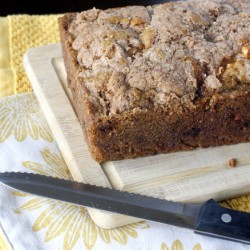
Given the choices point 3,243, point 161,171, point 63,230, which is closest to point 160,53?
point 161,171

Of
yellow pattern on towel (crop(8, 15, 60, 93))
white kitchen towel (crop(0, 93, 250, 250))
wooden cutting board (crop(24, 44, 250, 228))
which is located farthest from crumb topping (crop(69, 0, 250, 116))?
yellow pattern on towel (crop(8, 15, 60, 93))

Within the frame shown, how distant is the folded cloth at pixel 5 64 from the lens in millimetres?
2459

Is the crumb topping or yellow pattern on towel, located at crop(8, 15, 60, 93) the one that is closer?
the crumb topping

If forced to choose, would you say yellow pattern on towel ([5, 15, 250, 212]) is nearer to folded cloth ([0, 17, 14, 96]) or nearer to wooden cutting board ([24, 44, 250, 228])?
folded cloth ([0, 17, 14, 96])

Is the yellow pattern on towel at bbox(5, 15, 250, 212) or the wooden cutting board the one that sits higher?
the yellow pattern on towel at bbox(5, 15, 250, 212)

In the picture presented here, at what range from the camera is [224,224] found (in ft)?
5.57

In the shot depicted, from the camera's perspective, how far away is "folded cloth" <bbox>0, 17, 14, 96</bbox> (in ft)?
8.07

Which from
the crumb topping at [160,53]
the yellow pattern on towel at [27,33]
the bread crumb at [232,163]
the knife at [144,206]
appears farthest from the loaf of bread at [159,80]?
the yellow pattern on towel at [27,33]

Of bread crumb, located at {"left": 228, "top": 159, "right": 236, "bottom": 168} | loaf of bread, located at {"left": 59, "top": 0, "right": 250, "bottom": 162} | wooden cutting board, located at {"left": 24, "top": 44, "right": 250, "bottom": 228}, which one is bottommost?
bread crumb, located at {"left": 228, "top": 159, "right": 236, "bottom": 168}

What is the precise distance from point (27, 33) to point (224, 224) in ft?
4.91

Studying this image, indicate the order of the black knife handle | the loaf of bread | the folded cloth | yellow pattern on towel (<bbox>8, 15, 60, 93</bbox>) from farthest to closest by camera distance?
yellow pattern on towel (<bbox>8, 15, 60, 93</bbox>), the folded cloth, the loaf of bread, the black knife handle

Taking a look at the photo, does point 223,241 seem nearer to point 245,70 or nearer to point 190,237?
point 190,237

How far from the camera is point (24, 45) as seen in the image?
266 centimetres

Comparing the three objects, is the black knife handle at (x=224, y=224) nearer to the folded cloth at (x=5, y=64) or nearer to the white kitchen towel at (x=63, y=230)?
the white kitchen towel at (x=63, y=230)
